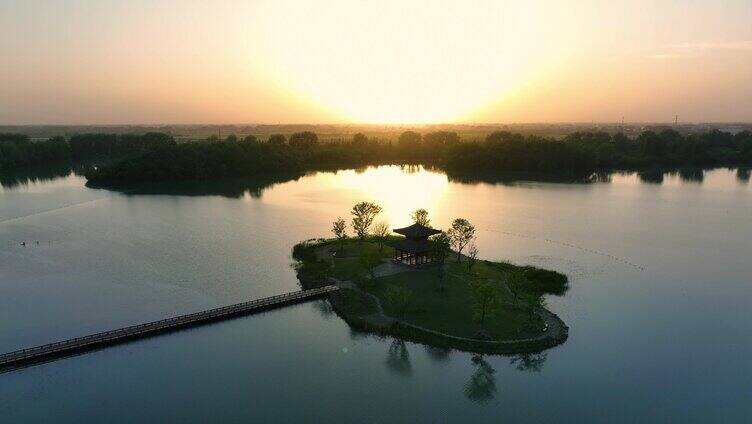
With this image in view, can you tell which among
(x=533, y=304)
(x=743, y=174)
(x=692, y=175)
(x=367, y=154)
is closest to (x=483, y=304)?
(x=533, y=304)

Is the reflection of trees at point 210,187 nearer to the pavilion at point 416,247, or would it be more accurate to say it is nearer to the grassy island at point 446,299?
the grassy island at point 446,299

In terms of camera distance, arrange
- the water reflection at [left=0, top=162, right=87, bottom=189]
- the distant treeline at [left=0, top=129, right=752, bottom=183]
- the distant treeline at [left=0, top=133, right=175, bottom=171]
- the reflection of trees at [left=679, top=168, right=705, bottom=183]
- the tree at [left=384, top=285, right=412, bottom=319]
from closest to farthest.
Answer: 1. the tree at [left=384, top=285, right=412, bottom=319]
2. the water reflection at [left=0, top=162, right=87, bottom=189]
3. the distant treeline at [left=0, top=129, right=752, bottom=183]
4. the reflection of trees at [left=679, top=168, right=705, bottom=183]
5. the distant treeline at [left=0, top=133, right=175, bottom=171]

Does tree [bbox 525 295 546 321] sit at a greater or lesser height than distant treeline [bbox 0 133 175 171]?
lesser

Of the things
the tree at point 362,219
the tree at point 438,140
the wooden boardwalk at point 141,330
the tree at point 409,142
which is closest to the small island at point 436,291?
the tree at point 362,219

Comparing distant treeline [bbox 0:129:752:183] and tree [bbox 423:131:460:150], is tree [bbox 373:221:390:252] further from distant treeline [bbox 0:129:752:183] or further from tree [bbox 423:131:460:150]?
tree [bbox 423:131:460:150]

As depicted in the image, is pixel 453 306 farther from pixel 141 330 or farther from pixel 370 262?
pixel 141 330

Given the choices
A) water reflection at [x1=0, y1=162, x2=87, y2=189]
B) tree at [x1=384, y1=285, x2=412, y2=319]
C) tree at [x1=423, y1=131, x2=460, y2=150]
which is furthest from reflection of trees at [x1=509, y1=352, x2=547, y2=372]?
tree at [x1=423, y1=131, x2=460, y2=150]
